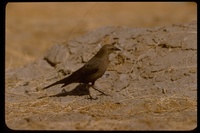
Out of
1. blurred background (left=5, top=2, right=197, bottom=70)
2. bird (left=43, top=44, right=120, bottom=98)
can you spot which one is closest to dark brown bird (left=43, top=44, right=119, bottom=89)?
bird (left=43, top=44, right=120, bottom=98)

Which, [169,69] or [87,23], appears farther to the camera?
[87,23]

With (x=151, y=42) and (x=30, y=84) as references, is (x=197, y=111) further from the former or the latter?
(x=30, y=84)

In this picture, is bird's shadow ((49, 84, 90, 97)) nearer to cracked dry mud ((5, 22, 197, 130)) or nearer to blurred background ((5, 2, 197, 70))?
cracked dry mud ((5, 22, 197, 130))

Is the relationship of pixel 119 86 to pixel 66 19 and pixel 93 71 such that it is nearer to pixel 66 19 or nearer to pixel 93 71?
pixel 93 71

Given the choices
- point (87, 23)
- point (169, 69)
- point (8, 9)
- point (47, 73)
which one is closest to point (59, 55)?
point (47, 73)

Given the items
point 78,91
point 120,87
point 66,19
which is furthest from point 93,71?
point 66,19
